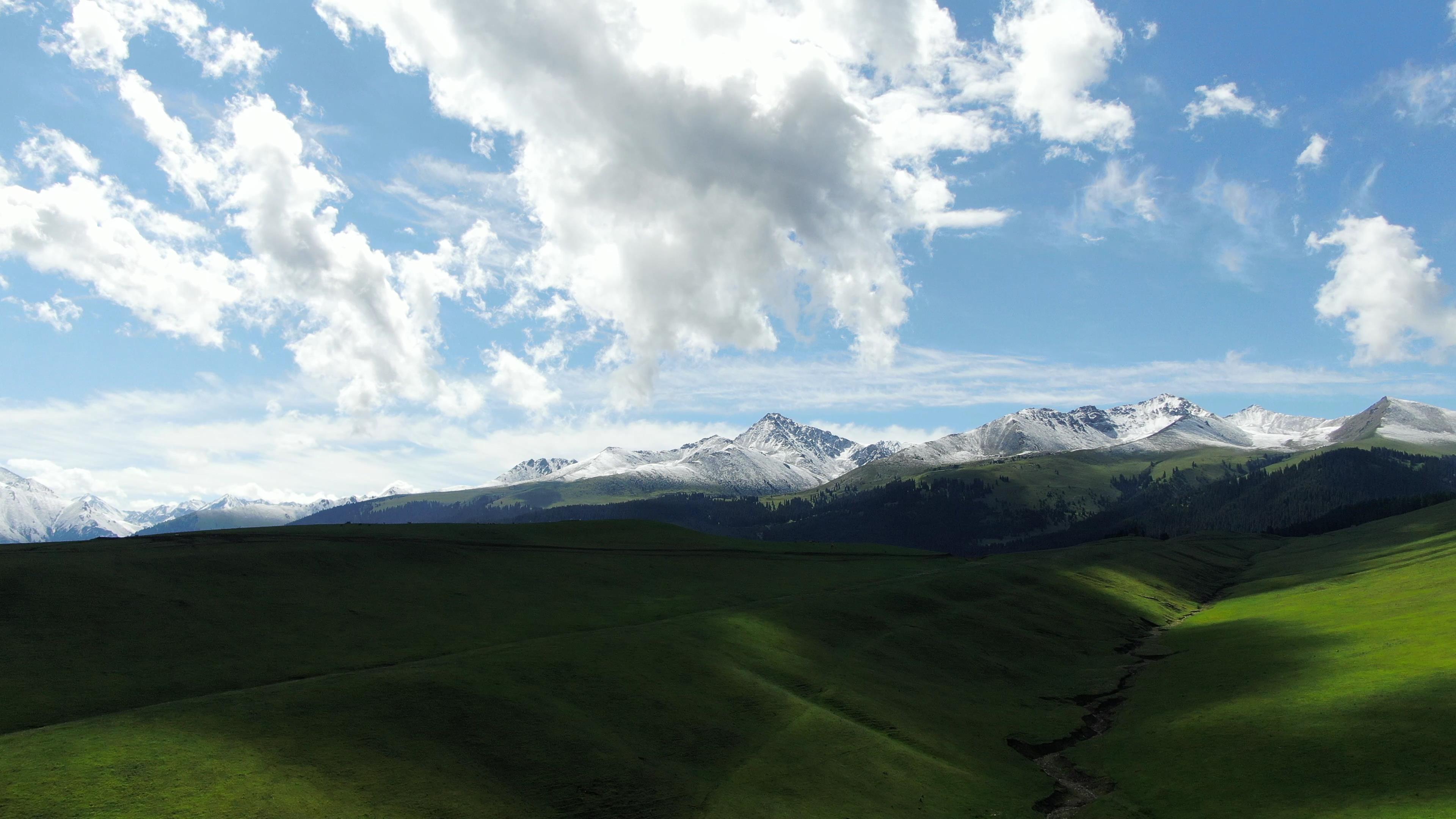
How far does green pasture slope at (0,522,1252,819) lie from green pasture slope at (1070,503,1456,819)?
24.5ft

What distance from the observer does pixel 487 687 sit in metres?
61.2

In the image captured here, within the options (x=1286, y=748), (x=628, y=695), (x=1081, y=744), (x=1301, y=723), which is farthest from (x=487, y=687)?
(x=1301, y=723)

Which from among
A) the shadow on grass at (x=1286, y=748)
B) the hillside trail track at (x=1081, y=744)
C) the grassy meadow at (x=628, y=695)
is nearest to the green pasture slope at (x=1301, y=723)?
the shadow on grass at (x=1286, y=748)

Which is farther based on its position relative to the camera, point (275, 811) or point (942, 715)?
point (942, 715)

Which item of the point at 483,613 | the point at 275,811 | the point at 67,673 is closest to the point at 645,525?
the point at 483,613

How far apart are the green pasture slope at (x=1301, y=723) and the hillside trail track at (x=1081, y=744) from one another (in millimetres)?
1297

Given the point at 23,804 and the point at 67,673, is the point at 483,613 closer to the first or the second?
the point at 67,673

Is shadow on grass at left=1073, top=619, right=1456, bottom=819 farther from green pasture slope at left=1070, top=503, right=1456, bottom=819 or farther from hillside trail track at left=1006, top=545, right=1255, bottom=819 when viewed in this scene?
hillside trail track at left=1006, top=545, right=1255, bottom=819

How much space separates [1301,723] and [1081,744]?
17.1 metres

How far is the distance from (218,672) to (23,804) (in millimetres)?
24929

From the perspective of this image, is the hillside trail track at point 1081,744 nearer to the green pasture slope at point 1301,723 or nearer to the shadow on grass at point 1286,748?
the green pasture slope at point 1301,723

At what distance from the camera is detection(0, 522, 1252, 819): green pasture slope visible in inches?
1796

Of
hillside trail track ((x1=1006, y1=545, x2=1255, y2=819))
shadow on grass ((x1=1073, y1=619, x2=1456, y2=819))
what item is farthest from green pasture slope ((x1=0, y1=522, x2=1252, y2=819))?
shadow on grass ((x1=1073, y1=619, x2=1456, y2=819))

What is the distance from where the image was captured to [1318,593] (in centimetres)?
13550
